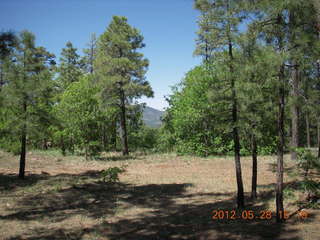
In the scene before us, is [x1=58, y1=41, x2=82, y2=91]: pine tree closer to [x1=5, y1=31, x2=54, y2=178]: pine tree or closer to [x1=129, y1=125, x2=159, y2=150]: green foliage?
[x1=129, y1=125, x2=159, y2=150]: green foliage

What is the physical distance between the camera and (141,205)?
10250 millimetres

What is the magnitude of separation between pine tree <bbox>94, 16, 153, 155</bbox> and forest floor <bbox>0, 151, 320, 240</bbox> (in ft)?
25.2

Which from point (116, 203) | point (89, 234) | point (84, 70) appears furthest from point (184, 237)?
point (84, 70)

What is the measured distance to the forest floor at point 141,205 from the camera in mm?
7059

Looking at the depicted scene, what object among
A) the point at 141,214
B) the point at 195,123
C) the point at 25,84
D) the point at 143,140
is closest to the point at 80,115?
the point at 25,84

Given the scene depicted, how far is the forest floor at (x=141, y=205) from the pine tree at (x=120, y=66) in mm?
7683

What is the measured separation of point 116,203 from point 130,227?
8.97 feet

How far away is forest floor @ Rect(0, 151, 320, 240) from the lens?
278 inches

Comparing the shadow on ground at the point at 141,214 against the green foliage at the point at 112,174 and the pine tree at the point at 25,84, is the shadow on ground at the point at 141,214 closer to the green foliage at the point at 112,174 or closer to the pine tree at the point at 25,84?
the green foliage at the point at 112,174

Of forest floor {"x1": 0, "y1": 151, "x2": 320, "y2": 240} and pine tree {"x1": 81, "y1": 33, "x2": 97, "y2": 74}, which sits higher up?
pine tree {"x1": 81, "y1": 33, "x2": 97, "y2": 74}

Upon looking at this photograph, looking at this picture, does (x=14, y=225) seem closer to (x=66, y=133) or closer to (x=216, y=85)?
(x=216, y=85)

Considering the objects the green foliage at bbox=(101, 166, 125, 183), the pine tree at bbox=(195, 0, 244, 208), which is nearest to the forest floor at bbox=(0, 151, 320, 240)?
the green foliage at bbox=(101, 166, 125, 183)
